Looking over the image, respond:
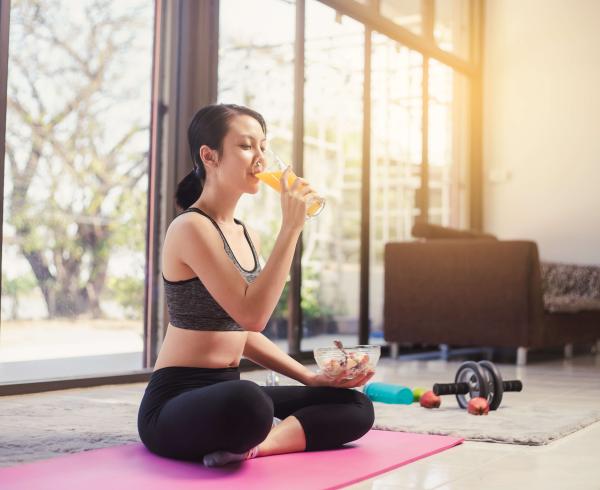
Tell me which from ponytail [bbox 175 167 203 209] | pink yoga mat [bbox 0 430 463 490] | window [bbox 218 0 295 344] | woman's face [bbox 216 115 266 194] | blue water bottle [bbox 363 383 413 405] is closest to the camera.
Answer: pink yoga mat [bbox 0 430 463 490]

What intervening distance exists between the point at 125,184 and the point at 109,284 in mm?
439

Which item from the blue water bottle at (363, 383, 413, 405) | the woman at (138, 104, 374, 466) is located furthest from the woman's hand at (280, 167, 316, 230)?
the blue water bottle at (363, 383, 413, 405)

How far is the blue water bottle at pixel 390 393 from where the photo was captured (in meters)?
3.11

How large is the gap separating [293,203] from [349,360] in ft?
1.42

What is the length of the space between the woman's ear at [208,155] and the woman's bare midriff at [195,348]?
1.22 feet

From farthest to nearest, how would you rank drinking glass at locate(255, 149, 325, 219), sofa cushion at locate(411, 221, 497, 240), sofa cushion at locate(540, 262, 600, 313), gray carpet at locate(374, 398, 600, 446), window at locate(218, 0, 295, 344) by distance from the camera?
sofa cushion at locate(540, 262, 600, 313) < sofa cushion at locate(411, 221, 497, 240) < window at locate(218, 0, 295, 344) < gray carpet at locate(374, 398, 600, 446) < drinking glass at locate(255, 149, 325, 219)

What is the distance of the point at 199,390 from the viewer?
188 cm

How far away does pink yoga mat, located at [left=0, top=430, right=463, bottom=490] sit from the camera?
177cm

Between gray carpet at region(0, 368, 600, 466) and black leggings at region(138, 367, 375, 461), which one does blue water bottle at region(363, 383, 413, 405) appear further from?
black leggings at region(138, 367, 375, 461)

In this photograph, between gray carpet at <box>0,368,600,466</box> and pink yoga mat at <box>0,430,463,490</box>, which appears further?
gray carpet at <box>0,368,600,466</box>

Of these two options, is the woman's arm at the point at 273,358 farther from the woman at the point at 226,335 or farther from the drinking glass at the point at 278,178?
the drinking glass at the point at 278,178

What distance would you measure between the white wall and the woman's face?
4.90 metres

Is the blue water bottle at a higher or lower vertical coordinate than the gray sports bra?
lower

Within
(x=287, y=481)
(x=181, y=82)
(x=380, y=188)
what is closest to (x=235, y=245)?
(x=287, y=481)
